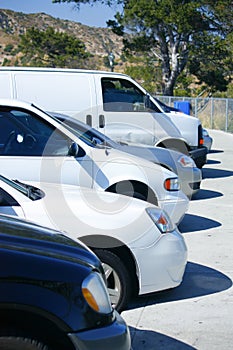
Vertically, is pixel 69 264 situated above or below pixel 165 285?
above

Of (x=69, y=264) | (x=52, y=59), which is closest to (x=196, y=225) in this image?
(x=69, y=264)

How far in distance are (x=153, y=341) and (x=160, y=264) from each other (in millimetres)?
710

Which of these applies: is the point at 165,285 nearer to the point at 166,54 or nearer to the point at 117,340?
the point at 117,340

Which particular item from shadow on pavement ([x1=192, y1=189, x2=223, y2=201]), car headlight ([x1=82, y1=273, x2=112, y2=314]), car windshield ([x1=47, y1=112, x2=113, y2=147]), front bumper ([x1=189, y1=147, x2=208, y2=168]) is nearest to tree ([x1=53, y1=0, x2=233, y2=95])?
front bumper ([x1=189, y1=147, x2=208, y2=168])

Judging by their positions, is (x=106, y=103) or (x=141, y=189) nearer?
(x=141, y=189)

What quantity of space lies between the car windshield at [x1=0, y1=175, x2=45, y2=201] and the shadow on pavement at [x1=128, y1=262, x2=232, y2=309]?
52.3 inches

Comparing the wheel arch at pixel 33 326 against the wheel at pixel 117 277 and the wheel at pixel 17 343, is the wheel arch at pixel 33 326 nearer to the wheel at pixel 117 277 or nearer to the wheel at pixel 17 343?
the wheel at pixel 17 343

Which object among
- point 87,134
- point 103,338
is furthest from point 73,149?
point 103,338

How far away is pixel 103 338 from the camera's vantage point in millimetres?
3268

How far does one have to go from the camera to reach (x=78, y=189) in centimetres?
570

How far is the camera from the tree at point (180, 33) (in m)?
37.2

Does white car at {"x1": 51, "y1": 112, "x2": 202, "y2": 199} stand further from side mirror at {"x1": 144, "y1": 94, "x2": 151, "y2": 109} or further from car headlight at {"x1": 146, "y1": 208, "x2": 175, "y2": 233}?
car headlight at {"x1": 146, "y1": 208, "x2": 175, "y2": 233}

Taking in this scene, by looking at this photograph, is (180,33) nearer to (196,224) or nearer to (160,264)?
(196,224)

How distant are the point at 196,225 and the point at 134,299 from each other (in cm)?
359
